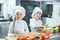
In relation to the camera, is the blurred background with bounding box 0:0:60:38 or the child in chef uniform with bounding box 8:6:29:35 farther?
the blurred background with bounding box 0:0:60:38

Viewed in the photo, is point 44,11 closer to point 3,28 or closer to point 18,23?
point 3,28

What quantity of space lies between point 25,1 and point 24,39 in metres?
1.79

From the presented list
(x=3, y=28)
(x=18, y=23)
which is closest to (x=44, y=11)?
(x=3, y=28)

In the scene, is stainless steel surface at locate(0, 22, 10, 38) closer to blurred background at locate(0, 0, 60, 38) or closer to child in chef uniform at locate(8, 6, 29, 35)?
blurred background at locate(0, 0, 60, 38)

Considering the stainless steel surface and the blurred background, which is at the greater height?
the blurred background

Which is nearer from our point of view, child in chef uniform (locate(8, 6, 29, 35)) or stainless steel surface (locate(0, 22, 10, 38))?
child in chef uniform (locate(8, 6, 29, 35))

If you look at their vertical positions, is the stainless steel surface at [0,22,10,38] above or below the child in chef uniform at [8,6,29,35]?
below

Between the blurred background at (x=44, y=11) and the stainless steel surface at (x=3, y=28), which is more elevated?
the blurred background at (x=44, y=11)

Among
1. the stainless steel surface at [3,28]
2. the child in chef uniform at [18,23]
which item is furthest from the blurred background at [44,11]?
the child in chef uniform at [18,23]

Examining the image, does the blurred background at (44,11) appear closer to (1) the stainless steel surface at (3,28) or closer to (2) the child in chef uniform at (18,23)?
(1) the stainless steel surface at (3,28)

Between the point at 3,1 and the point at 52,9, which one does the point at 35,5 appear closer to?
the point at 52,9

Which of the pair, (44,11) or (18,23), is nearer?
(18,23)

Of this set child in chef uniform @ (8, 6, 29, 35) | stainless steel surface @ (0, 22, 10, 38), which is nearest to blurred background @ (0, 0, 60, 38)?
stainless steel surface @ (0, 22, 10, 38)

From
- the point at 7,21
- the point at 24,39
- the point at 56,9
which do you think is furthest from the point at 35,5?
the point at 24,39
